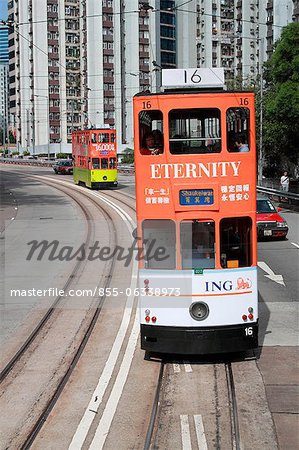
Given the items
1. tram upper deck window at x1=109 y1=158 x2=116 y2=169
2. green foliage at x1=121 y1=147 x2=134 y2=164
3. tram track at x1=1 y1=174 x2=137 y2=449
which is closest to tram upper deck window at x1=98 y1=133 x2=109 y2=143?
tram upper deck window at x1=109 y1=158 x2=116 y2=169

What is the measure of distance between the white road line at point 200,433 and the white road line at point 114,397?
3.70 feet

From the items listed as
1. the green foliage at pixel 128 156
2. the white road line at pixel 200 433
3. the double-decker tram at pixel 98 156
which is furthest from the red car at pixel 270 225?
the green foliage at pixel 128 156

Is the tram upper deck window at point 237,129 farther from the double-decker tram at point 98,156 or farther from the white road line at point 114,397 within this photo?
the double-decker tram at point 98,156

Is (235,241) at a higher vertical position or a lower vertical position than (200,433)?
higher

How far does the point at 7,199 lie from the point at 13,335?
29.6 m

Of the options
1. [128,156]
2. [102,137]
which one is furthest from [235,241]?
→ [128,156]

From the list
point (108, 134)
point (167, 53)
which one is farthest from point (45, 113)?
point (108, 134)


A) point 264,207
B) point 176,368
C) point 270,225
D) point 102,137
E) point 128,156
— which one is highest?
point 102,137

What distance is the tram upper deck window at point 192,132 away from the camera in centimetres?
1076

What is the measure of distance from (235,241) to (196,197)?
96cm

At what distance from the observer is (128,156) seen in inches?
3356

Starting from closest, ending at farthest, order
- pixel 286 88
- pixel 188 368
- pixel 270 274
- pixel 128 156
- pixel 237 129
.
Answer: pixel 237 129
pixel 188 368
pixel 270 274
pixel 286 88
pixel 128 156

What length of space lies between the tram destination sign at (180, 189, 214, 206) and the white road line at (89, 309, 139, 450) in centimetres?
290

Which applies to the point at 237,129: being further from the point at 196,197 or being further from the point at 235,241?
the point at 235,241
